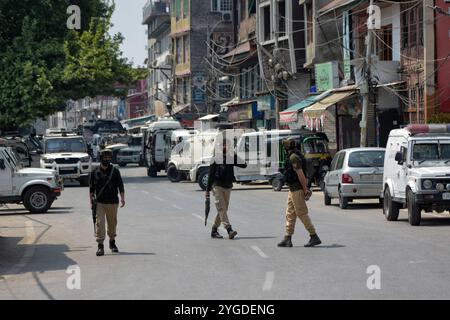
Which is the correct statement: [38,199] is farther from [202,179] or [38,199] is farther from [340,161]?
[202,179]

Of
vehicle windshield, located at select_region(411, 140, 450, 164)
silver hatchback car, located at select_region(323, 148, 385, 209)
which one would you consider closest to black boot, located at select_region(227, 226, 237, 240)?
vehicle windshield, located at select_region(411, 140, 450, 164)

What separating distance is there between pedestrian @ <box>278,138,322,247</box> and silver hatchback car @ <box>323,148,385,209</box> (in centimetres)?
1061

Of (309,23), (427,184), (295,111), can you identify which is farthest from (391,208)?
(309,23)

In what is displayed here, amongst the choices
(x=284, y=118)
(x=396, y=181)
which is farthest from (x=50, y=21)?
(x=396, y=181)

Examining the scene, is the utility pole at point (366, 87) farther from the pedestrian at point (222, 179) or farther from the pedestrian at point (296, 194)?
the pedestrian at point (296, 194)

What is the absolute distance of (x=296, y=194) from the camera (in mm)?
19094

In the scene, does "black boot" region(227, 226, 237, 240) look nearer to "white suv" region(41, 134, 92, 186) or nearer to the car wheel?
the car wheel

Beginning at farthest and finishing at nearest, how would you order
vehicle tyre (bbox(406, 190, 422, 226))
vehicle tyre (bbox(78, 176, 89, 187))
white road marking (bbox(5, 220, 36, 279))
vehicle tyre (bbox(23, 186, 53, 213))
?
vehicle tyre (bbox(78, 176, 89, 187))
vehicle tyre (bbox(23, 186, 53, 213))
vehicle tyre (bbox(406, 190, 422, 226))
white road marking (bbox(5, 220, 36, 279))

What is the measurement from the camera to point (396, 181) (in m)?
24.9

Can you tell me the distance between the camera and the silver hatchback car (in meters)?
29.6

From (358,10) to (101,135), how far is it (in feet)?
154

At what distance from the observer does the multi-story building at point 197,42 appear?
276 feet

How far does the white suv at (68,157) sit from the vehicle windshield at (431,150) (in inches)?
887

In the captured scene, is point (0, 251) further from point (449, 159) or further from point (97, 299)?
point (449, 159)
